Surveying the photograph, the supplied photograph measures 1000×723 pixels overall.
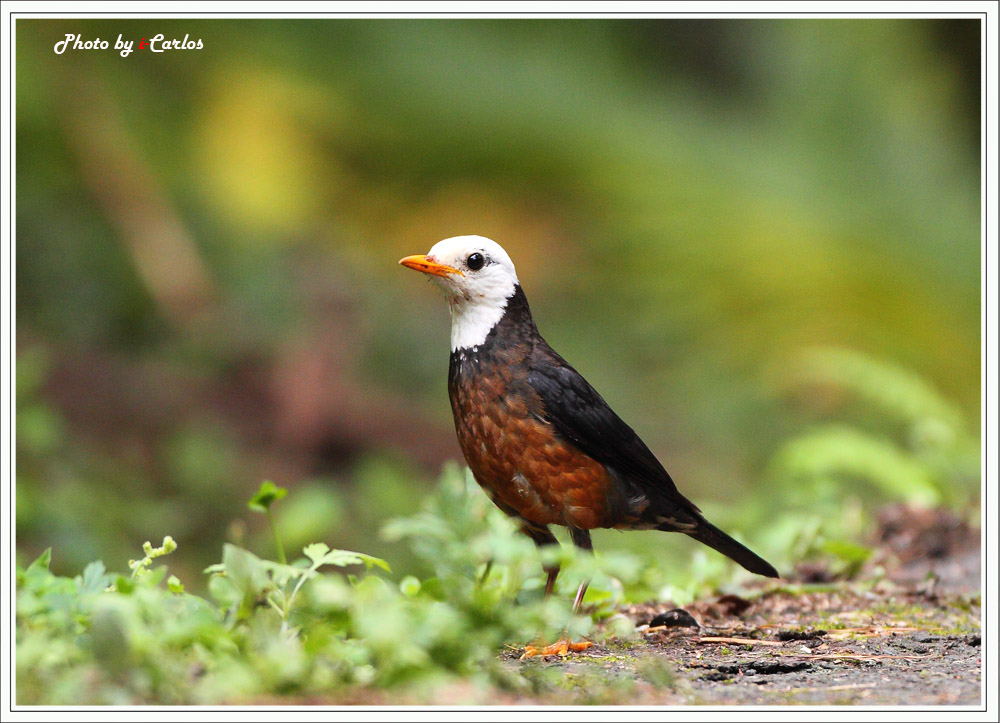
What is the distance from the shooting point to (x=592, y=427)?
12.0ft

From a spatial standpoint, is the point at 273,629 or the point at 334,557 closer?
the point at 273,629

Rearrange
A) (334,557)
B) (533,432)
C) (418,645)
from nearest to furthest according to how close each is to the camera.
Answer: (418,645) → (334,557) → (533,432)

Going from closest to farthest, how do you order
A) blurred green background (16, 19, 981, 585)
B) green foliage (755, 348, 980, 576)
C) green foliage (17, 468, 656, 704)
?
green foliage (17, 468, 656, 704), green foliage (755, 348, 980, 576), blurred green background (16, 19, 981, 585)

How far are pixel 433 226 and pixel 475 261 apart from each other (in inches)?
241

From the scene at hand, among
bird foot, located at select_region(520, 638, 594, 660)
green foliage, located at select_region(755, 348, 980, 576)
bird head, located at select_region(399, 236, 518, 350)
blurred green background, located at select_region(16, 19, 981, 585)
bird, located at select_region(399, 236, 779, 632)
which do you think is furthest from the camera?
blurred green background, located at select_region(16, 19, 981, 585)

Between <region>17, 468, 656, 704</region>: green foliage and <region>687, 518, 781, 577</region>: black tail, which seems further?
<region>687, 518, 781, 577</region>: black tail

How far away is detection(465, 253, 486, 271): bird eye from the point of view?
3.77 metres

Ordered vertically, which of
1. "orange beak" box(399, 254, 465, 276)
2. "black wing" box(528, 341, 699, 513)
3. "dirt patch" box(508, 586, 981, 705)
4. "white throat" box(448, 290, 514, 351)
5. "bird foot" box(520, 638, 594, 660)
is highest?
"orange beak" box(399, 254, 465, 276)

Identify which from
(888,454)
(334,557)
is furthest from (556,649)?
(888,454)

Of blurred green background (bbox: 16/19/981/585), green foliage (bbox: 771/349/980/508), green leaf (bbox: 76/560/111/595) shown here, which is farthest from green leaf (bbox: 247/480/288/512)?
blurred green background (bbox: 16/19/981/585)

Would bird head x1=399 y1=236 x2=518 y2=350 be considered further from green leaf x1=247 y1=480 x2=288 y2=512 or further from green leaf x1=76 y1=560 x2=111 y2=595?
green leaf x1=76 y1=560 x2=111 y2=595

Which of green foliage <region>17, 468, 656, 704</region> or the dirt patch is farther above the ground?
green foliage <region>17, 468, 656, 704</region>

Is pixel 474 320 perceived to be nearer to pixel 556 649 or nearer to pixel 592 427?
pixel 592 427

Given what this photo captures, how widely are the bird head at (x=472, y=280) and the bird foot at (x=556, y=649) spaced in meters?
1.20
